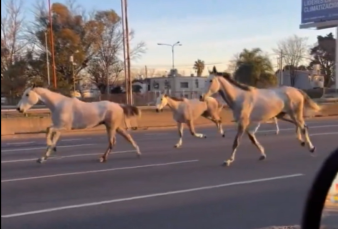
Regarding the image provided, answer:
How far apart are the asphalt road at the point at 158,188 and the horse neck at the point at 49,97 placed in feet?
4.55

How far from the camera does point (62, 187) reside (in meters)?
10.3

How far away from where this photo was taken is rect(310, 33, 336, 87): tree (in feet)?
171

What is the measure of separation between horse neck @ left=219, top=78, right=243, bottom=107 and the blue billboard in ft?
132

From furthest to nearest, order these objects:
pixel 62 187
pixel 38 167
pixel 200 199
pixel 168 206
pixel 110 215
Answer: pixel 38 167 < pixel 62 187 < pixel 200 199 < pixel 168 206 < pixel 110 215

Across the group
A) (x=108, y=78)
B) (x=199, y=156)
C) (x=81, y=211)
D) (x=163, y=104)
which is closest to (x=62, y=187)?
(x=81, y=211)

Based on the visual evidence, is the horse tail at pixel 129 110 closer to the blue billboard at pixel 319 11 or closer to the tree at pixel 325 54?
the tree at pixel 325 54

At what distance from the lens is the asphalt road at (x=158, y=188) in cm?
764

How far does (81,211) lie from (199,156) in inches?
277

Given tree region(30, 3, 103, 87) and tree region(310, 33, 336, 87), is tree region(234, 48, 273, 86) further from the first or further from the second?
tree region(310, 33, 336, 87)

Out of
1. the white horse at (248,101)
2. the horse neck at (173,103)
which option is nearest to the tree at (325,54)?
the horse neck at (173,103)

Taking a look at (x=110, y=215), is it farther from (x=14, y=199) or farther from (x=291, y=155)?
(x=291, y=155)

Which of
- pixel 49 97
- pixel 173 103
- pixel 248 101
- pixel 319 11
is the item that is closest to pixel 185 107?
pixel 173 103

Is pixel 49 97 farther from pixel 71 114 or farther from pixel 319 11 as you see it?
pixel 319 11

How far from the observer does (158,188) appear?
10023mm
